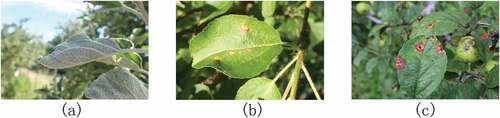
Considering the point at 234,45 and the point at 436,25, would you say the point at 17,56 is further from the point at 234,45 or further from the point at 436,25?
the point at 436,25

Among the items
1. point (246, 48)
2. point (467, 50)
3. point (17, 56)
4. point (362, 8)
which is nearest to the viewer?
point (246, 48)

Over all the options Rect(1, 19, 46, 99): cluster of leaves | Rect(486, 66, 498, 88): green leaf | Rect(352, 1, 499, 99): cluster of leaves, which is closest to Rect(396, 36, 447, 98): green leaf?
Rect(352, 1, 499, 99): cluster of leaves

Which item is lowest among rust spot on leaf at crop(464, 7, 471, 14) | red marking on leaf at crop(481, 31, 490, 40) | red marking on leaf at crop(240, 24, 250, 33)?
red marking on leaf at crop(481, 31, 490, 40)

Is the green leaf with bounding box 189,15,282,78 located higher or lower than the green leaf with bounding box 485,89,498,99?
higher

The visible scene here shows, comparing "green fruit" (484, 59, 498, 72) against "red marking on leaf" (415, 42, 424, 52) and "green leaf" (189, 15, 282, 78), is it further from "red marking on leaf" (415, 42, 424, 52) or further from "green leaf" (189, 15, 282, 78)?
"green leaf" (189, 15, 282, 78)

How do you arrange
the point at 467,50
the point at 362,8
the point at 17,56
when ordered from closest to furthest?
1. the point at 467,50
2. the point at 362,8
3. the point at 17,56
